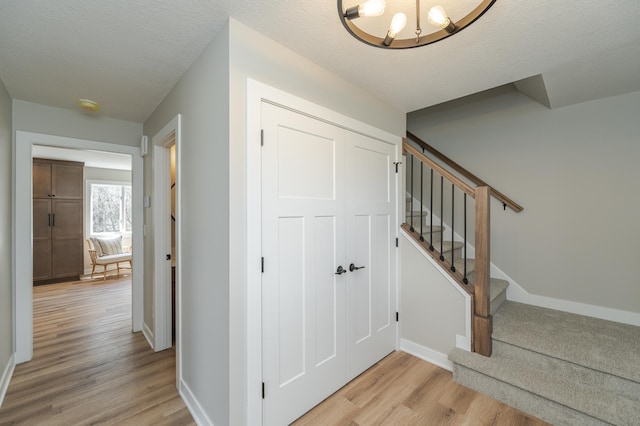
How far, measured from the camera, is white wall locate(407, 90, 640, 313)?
235cm

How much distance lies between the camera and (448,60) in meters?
1.81

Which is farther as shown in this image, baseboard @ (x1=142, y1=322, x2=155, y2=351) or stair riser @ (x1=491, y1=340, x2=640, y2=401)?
baseboard @ (x1=142, y1=322, x2=155, y2=351)

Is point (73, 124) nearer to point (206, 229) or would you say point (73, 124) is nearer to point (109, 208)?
point (206, 229)

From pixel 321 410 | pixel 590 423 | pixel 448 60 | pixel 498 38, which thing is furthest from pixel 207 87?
pixel 590 423

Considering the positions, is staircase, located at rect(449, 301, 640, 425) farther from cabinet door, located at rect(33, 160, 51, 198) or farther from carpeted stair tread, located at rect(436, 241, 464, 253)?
cabinet door, located at rect(33, 160, 51, 198)

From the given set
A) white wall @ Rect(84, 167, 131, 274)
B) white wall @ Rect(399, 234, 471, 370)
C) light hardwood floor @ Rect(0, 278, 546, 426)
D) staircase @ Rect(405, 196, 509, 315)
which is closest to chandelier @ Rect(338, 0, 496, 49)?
staircase @ Rect(405, 196, 509, 315)

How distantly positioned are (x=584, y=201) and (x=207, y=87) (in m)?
3.38

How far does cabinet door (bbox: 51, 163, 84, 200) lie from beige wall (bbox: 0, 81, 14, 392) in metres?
3.75

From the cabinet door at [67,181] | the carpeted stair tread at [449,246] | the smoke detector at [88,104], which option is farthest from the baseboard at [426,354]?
the cabinet door at [67,181]

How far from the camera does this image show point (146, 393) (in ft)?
6.56

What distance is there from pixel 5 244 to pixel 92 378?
1307 mm

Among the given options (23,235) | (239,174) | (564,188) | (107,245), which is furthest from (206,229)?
(107,245)

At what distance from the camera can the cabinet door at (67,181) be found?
5148mm

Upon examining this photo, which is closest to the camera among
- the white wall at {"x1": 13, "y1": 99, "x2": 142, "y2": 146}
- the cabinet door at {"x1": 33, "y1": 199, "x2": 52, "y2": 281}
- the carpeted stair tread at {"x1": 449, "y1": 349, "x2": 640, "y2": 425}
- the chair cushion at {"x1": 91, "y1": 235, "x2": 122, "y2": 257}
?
the carpeted stair tread at {"x1": 449, "y1": 349, "x2": 640, "y2": 425}
